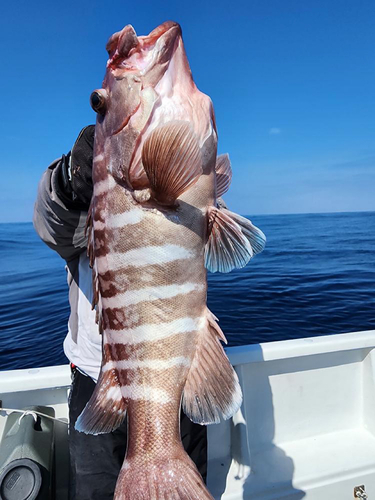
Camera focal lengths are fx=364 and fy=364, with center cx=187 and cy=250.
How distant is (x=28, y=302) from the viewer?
11.1m

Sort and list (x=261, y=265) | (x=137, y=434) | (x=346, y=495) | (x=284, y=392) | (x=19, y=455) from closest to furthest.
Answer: (x=137, y=434) → (x=19, y=455) → (x=346, y=495) → (x=284, y=392) → (x=261, y=265)

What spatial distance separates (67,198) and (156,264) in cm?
76

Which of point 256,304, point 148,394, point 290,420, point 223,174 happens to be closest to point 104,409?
point 148,394

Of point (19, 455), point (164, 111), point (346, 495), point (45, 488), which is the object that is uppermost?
point (164, 111)

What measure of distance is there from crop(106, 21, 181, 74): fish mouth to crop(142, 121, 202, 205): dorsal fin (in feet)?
1.29

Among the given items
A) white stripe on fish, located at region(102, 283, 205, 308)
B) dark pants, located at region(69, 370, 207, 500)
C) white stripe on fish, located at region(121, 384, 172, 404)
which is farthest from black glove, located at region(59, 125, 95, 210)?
dark pants, located at region(69, 370, 207, 500)

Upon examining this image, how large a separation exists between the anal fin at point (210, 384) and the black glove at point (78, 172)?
916mm

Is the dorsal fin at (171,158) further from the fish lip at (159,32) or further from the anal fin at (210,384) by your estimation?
the anal fin at (210,384)

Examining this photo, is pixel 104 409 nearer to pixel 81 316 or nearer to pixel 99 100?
pixel 81 316

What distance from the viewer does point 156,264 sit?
1.50 m

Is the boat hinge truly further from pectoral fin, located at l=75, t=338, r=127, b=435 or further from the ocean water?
the ocean water

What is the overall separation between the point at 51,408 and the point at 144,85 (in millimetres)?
2753

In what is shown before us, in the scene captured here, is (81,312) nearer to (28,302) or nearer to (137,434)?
(137,434)

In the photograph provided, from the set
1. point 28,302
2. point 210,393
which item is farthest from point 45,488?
point 28,302
